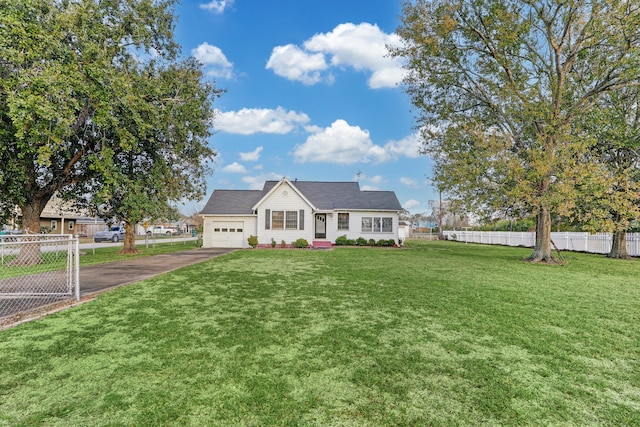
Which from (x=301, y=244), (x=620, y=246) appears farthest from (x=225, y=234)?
(x=620, y=246)

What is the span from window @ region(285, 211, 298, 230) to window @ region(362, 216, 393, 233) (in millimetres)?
5712

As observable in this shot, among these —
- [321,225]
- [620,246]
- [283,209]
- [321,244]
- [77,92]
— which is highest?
[77,92]

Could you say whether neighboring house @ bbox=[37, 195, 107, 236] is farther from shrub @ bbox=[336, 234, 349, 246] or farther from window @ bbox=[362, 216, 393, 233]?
window @ bbox=[362, 216, 393, 233]

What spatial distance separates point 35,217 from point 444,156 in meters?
21.3

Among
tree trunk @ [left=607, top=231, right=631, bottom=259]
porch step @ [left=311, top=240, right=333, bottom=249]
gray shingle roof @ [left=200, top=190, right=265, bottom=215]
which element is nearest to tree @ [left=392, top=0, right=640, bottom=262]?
tree trunk @ [left=607, top=231, right=631, bottom=259]

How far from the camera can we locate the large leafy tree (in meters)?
10.8

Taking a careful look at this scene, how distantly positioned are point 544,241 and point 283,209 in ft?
52.2

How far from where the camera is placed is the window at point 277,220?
76.2 feet

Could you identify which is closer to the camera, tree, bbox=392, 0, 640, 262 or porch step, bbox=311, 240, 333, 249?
tree, bbox=392, 0, 640, 262

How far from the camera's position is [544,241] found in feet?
50.5

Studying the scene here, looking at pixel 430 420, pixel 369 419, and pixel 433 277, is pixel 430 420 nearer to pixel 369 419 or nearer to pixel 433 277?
pixel 369 419

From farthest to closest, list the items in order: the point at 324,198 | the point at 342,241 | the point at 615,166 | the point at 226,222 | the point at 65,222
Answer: the point at 65,222 < the point at 324,198 < the point at 342,241 < the point at 226,222 < the point at 615,166

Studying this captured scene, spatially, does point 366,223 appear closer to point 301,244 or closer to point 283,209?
point 301,244

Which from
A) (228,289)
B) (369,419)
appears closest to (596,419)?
(369,419)
